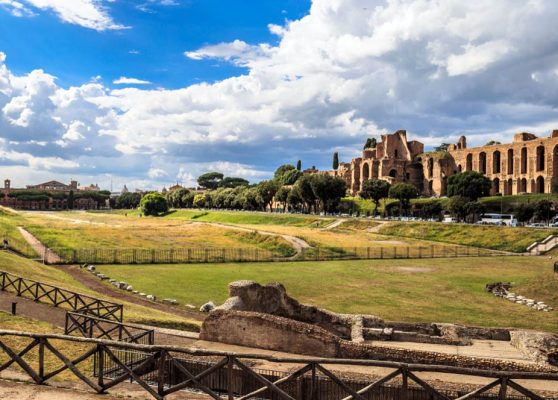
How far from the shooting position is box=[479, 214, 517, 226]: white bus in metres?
71.2

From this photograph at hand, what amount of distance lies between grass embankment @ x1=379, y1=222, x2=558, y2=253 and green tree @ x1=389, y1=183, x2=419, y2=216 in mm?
22971

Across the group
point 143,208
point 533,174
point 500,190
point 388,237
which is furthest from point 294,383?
point 143,208

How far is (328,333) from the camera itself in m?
15.2

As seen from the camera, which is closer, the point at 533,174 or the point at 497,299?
the point at 497,299

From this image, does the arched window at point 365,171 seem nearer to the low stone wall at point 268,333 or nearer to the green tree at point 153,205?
the green tree at point 153,205

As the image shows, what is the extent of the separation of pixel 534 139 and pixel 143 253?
9686cm

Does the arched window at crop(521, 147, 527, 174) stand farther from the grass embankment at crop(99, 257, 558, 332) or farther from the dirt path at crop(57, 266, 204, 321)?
the dirt path at crop(57, 266, 204, 321)

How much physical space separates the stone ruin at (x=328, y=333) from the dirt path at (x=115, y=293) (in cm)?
590

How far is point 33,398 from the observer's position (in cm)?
890

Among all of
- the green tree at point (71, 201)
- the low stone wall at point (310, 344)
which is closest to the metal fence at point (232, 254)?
the low stone wall at point (310, 344)

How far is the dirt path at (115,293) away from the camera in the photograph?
24.7 meters

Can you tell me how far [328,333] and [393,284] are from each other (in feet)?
68.9

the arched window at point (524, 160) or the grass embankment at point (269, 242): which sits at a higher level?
the arched window at point (524, 160)

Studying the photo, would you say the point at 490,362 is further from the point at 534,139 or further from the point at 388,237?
the point at 534,139
